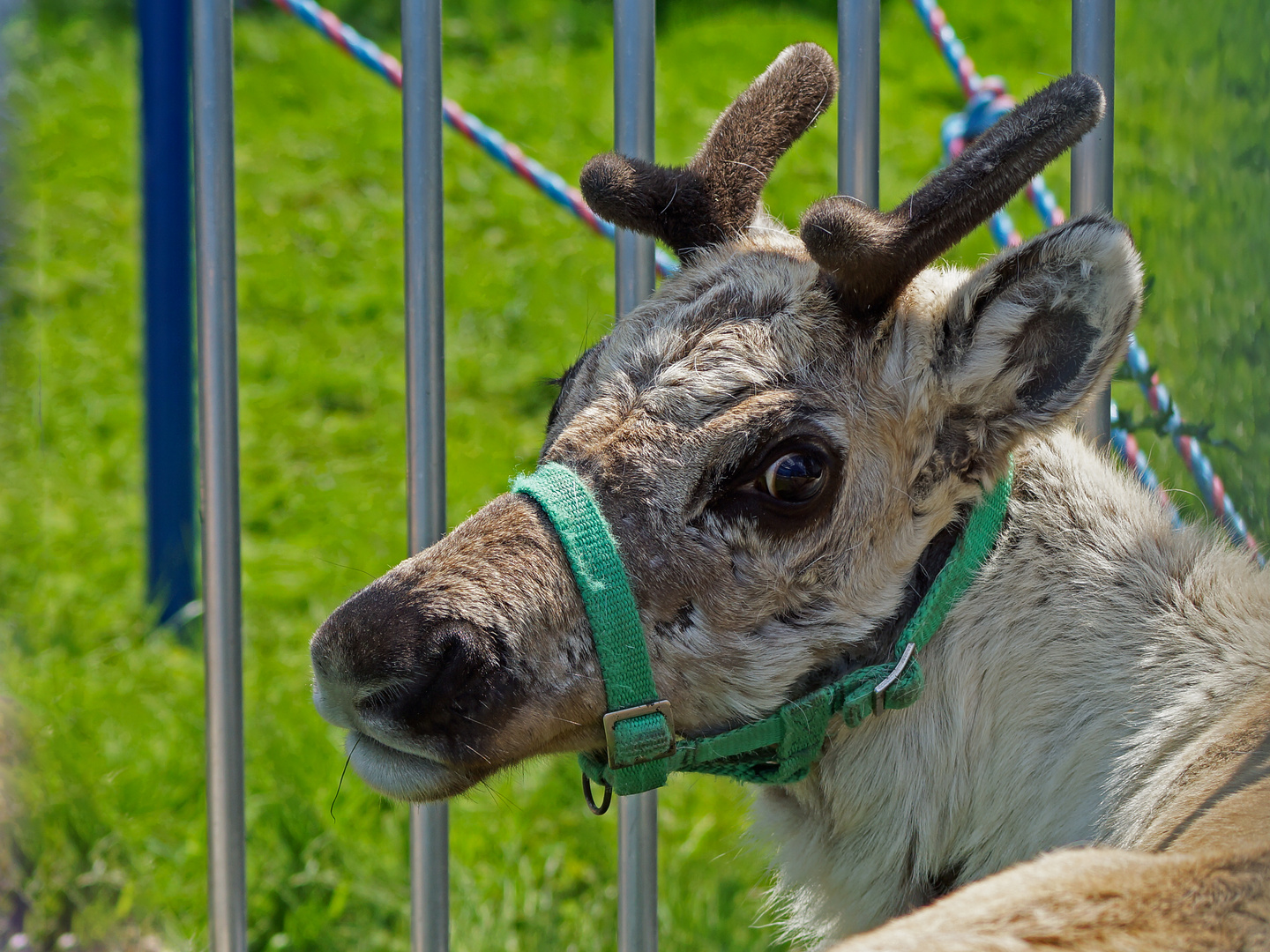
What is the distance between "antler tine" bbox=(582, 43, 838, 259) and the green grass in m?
0.81

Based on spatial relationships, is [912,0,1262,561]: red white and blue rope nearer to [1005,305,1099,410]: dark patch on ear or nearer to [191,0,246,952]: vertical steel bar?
[1005,305,1099,410]: dark patch on ear

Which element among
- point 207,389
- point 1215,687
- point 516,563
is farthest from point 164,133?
point 1215,687

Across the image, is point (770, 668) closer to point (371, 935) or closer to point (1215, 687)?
point (1215, 687)

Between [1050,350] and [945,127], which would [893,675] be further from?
[945,127]

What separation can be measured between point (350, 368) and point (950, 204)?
17.4ft

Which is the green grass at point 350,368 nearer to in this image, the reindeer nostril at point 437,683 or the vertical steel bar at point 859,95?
the reindeer nostril at point 437,683

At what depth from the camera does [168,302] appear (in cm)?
539

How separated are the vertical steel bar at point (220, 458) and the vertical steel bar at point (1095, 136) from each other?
→ 6.42 feet

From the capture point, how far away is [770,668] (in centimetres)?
238

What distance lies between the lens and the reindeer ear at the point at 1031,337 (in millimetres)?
2266

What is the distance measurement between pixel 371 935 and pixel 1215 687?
8.74 feet

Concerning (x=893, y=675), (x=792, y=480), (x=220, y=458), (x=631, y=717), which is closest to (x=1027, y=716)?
(x=893, y=675)

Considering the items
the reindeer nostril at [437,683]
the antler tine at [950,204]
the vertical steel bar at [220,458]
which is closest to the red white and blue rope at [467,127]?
the vertical steel bar at [220,458]

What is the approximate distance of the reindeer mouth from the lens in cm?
227
